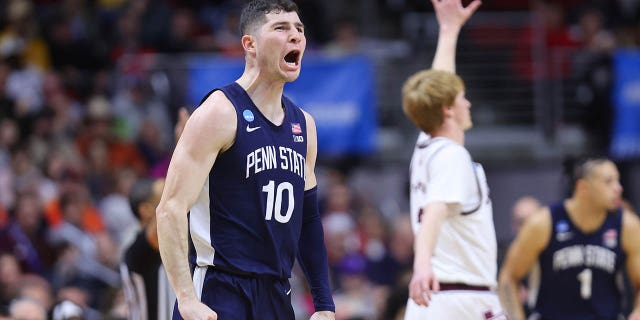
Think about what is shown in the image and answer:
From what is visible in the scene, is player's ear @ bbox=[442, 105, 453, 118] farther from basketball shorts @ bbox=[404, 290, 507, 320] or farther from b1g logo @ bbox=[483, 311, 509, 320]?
b1g logo @ bbox=[483, 311, 509, 320]

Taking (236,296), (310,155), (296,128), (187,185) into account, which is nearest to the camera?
(187,185)

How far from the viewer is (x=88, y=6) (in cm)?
1775

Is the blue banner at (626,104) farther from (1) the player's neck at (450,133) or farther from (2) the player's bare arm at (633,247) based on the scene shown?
(1) the player's neck at (450,133)

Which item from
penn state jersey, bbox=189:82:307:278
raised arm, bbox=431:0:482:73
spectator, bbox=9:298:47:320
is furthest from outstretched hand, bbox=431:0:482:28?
spectator, bbox=9:298:47:320

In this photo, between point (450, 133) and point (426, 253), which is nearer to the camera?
point (426, 253)

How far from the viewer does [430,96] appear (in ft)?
23.2

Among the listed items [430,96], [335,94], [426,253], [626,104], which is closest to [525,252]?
[430,96]

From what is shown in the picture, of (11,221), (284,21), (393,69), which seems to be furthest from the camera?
(393,69)

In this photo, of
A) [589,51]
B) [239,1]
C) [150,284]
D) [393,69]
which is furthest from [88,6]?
[150,284]

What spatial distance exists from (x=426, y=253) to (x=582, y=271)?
2013 mm

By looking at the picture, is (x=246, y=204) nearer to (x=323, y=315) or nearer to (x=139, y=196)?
(x=323, y=315)

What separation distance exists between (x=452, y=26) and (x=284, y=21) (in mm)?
2304

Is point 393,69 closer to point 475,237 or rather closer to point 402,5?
point 402,5

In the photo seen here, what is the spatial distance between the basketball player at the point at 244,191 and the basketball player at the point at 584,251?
243 cm
